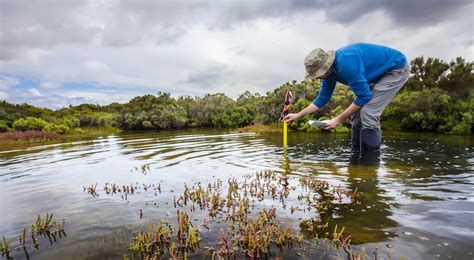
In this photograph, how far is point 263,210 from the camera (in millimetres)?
A: 4375

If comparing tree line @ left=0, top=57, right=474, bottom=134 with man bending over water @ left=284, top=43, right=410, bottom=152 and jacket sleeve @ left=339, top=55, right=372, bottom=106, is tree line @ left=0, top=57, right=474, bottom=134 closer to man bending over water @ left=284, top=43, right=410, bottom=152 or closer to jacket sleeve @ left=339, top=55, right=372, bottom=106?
man bending over water @ left=284, top=43, right=410, bottom=152

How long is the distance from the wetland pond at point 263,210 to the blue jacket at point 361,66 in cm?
189

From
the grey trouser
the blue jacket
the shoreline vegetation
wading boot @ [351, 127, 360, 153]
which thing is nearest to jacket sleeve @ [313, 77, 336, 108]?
the blue jacket

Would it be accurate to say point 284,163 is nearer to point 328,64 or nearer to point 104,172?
point 328,64

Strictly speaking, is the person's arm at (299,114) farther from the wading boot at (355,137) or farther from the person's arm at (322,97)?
the wading boot at (355,137)

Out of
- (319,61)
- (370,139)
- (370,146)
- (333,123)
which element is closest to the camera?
(319,61)

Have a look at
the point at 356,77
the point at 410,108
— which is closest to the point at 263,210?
the point at 356,77

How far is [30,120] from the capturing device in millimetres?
31234

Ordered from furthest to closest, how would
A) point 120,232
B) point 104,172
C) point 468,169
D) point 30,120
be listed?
point 30,120, point 104,172, point 468,169, point 120,232

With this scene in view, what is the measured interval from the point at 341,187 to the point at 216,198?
248cm

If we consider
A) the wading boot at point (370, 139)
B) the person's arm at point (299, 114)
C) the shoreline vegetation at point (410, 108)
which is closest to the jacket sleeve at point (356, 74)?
the person's arm at point (299, 114)

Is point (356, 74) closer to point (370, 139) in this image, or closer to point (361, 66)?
point (361, 66)

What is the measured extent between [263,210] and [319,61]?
10.2ft

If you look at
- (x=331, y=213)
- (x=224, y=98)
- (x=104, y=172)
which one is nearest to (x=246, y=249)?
(x=331, y=213)
